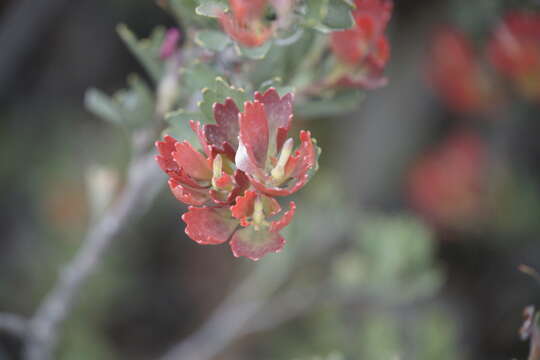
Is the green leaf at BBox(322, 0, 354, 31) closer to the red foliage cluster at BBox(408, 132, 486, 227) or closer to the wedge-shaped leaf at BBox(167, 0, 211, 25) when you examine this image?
the wedge-shaped leaf at BBox(167, 0, 211, 25)

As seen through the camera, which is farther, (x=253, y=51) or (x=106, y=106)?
(x=106, y=106)

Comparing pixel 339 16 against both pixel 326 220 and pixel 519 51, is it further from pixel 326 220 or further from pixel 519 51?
pixel 326 220

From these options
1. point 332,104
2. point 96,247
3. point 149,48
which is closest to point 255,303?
point 96,247

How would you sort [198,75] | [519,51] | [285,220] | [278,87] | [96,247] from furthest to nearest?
[519,51]
[96,247]
[198,75]
[278,87]
[285,220]

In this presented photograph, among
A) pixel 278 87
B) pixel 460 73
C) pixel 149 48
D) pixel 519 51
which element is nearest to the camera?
pixel 278 87

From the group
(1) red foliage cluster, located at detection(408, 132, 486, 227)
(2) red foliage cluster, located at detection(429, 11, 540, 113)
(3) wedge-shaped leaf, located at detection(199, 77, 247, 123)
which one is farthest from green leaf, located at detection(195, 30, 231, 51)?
(1) red foliage cluster, located at detection(408, 132, 486, 227)

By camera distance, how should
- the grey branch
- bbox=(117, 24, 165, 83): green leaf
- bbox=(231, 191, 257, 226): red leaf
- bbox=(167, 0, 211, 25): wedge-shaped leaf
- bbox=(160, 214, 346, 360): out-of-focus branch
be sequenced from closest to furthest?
bbox=(231, 191, 257, 226): red leaf → bbox=(167, 0, 211, 25): wedge-shaped leaf → bbox=(117, 24, 165, 83): green leaf → the grey branch → bbox=(160, 214, 346, 360): out-of-focus branch

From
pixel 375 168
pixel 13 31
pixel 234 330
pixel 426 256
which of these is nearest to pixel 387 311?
pixel 426 256

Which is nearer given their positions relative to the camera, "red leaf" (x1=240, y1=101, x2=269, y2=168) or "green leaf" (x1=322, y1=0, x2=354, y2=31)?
"red leaf" (x1=240, y1=101, x2=269, y2=168)

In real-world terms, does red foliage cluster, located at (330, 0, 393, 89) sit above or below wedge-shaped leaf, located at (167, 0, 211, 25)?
below
